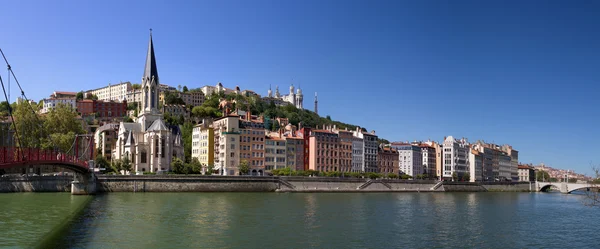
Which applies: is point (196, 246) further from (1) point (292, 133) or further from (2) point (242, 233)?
(1) point (292, 133)

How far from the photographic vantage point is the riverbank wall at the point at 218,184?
6406 cm

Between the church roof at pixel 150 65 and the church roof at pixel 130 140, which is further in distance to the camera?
the church roof at pixel 150 65

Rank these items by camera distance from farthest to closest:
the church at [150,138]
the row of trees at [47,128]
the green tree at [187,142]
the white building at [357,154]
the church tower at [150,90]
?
the green tree at [187,142] < the white building at [357,154] < the church tower at [150,90] < the church at [150,138] < the row of trees at [47,128]

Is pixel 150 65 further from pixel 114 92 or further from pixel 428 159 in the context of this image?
pixel 114 92

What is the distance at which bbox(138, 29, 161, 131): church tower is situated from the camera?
3696 inches

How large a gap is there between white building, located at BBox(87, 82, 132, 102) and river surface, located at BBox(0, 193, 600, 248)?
114455 mm

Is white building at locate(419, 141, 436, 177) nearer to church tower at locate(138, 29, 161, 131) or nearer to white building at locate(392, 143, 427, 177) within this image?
white building at locate(392, 143, 427, 177)

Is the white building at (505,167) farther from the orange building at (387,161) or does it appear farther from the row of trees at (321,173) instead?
the row of trees at (321,173)

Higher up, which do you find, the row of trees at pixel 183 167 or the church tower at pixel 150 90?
the church tower at pixel 150 90

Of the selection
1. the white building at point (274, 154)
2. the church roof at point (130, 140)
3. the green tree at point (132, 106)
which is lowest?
the white building at point (274, 154)

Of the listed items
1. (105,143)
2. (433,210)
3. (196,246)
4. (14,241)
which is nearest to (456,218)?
(433,210)

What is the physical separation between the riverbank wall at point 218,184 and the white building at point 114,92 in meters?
96.1

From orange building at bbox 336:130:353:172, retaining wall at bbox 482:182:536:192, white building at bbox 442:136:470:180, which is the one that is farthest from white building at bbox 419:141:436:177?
orange building at bbox 336:130:353:172

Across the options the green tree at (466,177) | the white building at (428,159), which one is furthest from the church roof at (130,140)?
the green tree at (466,177)
